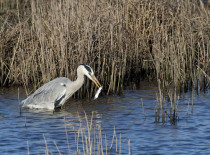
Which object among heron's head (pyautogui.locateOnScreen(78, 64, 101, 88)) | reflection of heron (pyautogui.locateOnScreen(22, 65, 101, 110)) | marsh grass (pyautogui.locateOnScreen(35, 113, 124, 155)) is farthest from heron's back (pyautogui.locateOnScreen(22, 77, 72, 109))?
marsh grass (pyautogui.locateOnScreen(35, 113, 124, 155))

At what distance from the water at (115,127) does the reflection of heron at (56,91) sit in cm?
25

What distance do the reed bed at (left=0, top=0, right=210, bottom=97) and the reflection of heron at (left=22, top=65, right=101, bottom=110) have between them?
1.31 feet

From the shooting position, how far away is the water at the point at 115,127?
6355 mm

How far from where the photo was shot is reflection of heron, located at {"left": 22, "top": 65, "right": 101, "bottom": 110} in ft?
29.7

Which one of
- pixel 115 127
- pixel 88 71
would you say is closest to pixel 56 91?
pixel 88 71

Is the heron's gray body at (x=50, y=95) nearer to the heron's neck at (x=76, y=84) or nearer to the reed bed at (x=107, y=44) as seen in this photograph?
the heron's neck at (x=76, y=84)

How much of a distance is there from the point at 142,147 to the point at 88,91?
3.76 metres

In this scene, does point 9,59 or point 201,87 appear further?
point 9,59

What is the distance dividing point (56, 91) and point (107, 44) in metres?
1.68

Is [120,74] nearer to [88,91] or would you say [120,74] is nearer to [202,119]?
[88,91]

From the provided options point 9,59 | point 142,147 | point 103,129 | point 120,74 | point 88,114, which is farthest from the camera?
point 9,59

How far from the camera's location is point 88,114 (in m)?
8.72

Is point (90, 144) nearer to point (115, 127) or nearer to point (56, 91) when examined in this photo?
point (115, 127)

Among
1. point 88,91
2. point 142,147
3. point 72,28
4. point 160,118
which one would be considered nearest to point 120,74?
point 88,91
